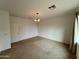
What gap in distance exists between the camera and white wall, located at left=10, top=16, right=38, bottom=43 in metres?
5.55

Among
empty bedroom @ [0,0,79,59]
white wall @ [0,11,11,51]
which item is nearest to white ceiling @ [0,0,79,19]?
empty bedroom @ [0,0,79,59]

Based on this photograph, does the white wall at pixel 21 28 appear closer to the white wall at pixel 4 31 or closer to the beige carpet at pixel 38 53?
the white wall at pixel 4 31

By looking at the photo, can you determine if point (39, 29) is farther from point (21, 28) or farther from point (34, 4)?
point (34, 4)

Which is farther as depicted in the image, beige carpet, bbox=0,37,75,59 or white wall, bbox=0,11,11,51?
white wall, bbox=0,11,11,51

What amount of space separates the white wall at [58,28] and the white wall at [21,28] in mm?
1288

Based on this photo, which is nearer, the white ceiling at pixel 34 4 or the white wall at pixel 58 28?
the white ceiling at pixel 34 4

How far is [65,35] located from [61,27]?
32.2 inches

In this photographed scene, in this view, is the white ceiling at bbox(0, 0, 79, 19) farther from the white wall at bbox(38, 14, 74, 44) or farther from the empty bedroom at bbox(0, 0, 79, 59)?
the white wall at bbox(38, 14, 74, 44)

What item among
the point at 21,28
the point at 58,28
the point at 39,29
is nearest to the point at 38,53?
the point at 58,28

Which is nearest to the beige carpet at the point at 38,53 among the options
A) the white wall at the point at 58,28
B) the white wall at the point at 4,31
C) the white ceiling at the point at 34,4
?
the white wall at the point at 4,31

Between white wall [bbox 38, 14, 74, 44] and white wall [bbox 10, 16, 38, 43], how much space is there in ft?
4.23

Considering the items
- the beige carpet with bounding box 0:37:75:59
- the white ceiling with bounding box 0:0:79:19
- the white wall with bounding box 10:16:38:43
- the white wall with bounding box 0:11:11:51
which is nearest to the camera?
the white ceiling with bounding box 0:0:79:19

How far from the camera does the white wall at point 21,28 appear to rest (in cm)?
555

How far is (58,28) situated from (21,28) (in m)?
3.73
